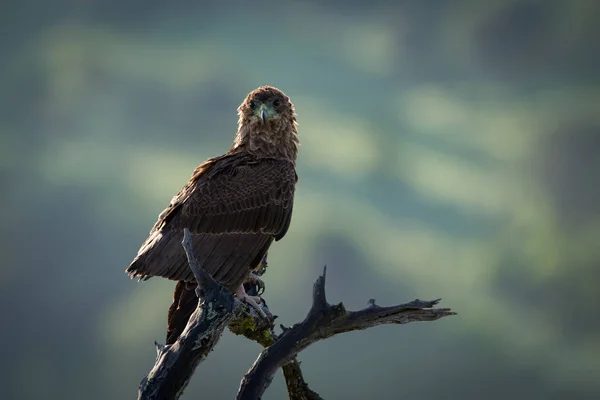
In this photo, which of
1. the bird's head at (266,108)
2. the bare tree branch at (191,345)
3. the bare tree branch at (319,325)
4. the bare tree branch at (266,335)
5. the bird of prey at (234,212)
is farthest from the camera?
the bird's head at (266,108)

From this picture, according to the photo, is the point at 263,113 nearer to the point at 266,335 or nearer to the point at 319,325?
the point at 266,335

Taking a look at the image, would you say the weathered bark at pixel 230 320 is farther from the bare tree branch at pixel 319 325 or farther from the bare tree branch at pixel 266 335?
the bare tree branch at pixel 266 335

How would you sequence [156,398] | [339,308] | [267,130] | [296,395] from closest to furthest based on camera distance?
[156,398], [339,308], [296,395], [267,130]

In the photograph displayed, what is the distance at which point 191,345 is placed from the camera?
7.86 m

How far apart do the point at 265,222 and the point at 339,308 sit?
106 inches

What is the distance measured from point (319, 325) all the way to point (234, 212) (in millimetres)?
2808

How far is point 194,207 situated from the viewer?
34.3 ft

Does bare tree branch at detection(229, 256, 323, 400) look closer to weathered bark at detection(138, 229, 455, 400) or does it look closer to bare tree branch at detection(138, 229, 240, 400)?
weathered bark at detection(138, 229, 455, 400)

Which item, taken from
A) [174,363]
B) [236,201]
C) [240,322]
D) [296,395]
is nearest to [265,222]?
[236,201]

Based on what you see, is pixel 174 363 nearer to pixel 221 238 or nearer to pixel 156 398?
pixel 156 398

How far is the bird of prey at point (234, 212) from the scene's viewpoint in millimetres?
9875

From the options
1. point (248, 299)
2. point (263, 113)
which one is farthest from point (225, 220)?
point (263, 113)

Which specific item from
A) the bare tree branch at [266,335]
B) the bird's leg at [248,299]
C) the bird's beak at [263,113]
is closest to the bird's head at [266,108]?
the bird's beak at [263,113]

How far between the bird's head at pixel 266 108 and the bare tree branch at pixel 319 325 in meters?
4.03
